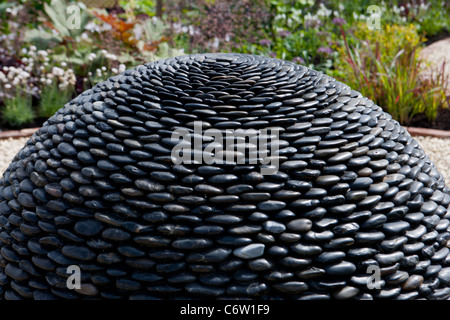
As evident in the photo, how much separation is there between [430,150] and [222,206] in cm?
376

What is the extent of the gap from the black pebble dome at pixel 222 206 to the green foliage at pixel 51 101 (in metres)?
3.87

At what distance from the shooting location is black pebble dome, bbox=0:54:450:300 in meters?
1.89

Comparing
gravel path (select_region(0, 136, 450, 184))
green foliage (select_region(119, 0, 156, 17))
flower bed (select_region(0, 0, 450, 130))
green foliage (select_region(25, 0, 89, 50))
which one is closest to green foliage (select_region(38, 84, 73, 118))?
flower bed (select_region(0, 0, 450, 130))

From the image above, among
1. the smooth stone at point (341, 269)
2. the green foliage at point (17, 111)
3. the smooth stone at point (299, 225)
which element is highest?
the smooth stone at point (299, 225)

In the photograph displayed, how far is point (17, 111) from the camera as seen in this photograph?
5.88 meters

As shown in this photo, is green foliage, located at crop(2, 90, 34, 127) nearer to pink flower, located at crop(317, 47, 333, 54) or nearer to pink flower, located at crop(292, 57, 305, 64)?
pink flower, located at crop(292, 57, 305, 64)

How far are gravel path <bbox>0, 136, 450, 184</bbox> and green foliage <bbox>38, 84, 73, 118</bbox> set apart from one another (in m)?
0.60

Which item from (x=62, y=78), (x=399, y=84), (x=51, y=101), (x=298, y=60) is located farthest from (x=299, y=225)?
(x=298, y=60)

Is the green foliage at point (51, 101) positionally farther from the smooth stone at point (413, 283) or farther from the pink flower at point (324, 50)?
the smooth stone at point (413, 283)

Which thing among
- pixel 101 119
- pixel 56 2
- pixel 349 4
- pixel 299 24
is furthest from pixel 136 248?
pixel 349 4

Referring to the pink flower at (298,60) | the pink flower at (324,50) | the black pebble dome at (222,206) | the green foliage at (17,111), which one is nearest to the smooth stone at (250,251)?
the black pebble dome at (222,206)

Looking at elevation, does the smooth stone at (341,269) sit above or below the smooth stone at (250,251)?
below

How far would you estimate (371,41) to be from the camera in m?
6.95

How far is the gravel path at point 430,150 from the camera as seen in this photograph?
4777 mm
